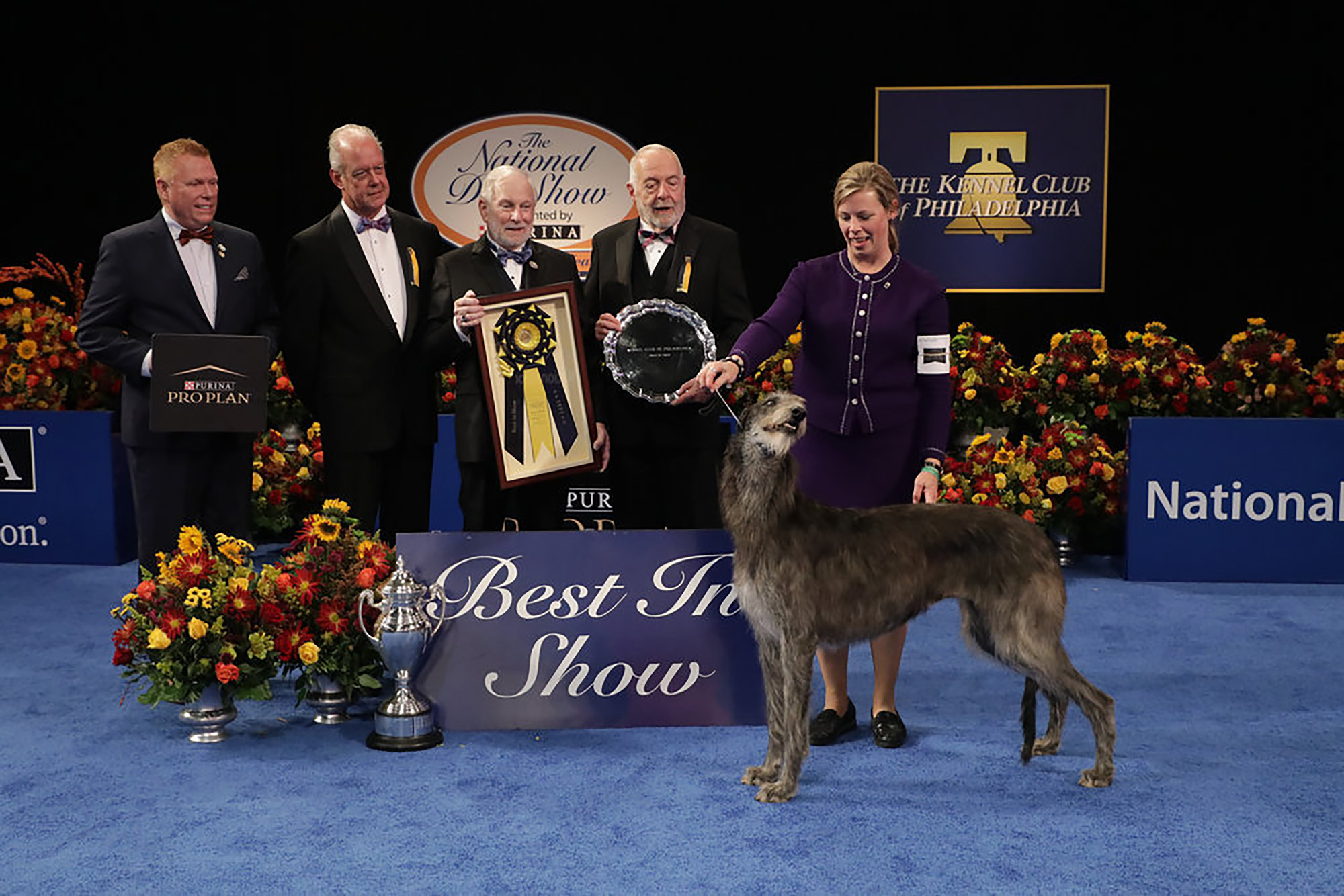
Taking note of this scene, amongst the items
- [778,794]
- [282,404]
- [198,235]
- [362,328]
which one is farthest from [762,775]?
[282,404]

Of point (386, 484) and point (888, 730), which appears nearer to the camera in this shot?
point (888, 730)

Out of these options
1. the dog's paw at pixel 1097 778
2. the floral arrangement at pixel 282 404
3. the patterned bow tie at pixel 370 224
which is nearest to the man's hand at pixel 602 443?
the patterned bow tie at pixel 370 224

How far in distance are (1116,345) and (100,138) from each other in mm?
5782

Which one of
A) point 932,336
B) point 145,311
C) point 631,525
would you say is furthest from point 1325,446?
point 145,311

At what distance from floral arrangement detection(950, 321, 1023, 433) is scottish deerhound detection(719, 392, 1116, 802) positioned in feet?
10.1

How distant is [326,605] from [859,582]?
1.56 m

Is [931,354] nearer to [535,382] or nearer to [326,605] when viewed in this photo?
[535,382]

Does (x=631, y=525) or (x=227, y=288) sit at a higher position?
(x=227, y=288)

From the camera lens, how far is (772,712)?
11.0ft

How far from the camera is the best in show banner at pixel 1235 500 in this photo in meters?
5.70

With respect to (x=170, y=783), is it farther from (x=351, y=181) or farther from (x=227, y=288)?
(x=351, y=181)

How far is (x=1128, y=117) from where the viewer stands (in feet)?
23.1

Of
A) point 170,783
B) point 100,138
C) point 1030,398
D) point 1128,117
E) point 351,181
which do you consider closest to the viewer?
point 170,783

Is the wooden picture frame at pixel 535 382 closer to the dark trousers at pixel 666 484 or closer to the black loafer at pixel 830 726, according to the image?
the dark trousers at pixel 666 484
